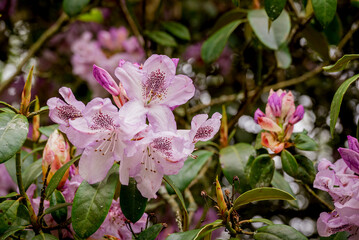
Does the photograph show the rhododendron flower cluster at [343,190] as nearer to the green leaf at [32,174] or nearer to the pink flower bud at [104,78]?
the pink flower bud at [104,78]

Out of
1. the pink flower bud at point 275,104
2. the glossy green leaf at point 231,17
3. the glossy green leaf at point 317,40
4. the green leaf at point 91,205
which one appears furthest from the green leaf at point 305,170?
the glossy green leaf at point 231,17

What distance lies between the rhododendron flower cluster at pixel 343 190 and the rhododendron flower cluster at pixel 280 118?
149 millimetres

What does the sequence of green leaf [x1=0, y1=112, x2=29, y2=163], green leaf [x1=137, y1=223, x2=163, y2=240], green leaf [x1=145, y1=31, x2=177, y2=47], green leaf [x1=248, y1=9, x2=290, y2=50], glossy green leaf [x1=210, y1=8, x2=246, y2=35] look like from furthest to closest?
1. green leaf [x1=145, y1=31, x2=177, y2=47]
2. glossy green leaf [x1=210, y1=8, x2=246, y2=35]
3. green leaf [x1=248, y1=9, x2=290, y2=50]
4. green leaf [x1=137, y1=223, x2=163, y2=240]
5. green leaf [x1=0, y1=112, x2=29, y2=163]

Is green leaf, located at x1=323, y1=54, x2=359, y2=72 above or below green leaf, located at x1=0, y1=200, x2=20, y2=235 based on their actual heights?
above

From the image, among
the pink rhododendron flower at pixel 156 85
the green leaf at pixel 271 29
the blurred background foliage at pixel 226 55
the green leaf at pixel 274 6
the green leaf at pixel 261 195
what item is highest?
the green leaf at pixel 274 6

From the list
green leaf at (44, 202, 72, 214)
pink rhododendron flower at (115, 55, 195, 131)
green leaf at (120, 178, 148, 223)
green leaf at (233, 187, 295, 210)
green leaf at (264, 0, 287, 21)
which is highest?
green leaf at (264, 0, 287, 21)

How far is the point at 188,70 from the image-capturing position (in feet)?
7.99

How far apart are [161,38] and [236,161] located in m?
0.91

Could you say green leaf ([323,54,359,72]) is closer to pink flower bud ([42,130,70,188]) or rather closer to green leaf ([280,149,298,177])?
green leaf ([280,149,298,177])

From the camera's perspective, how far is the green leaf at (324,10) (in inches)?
45.6

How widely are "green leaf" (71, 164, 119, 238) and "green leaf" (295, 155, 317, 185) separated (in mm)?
512

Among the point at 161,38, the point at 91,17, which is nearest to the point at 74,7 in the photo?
the point at 161,38

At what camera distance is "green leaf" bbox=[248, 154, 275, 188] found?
1070mm

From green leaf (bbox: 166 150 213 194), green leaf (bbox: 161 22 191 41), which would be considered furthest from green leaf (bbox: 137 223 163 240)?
green leaf (bbox: 161 22 191 41)
